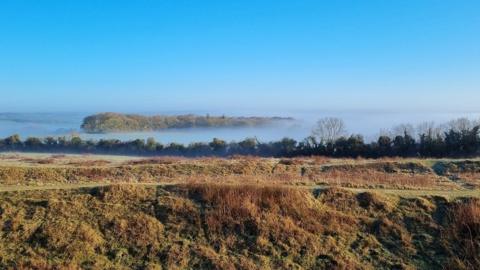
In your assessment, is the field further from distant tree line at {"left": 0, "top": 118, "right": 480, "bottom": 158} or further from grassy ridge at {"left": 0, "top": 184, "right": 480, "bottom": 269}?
distant tree line at {"left": 0, "top": 118, "right": 480, "bottom": 158}

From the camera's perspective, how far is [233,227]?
12242 mm

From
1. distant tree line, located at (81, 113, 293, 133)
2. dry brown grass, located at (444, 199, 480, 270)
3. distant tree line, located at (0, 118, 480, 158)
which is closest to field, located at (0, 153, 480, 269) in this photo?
dry brown grass, located at (444, 199, 480, 270)

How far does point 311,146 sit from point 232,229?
4033cm

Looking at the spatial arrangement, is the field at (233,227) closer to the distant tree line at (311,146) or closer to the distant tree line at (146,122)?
the distant tree line at (311,146)

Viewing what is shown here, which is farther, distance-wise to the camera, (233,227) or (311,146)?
(311,146)

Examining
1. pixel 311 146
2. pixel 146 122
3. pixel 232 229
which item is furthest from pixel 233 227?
pixel 146 122

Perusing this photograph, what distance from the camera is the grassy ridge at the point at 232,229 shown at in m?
11.0

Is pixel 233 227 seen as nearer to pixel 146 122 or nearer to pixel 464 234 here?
pixel 464 234

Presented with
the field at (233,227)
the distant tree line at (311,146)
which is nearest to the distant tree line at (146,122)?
the distant tree line at (311,146)

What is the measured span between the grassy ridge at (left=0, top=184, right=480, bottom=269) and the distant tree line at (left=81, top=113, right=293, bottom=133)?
8381 cm

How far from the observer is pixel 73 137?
211 ft

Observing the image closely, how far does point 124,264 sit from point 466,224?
9.00m

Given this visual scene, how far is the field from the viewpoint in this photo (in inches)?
434

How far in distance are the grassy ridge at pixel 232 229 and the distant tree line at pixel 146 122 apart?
83805 millimetres
